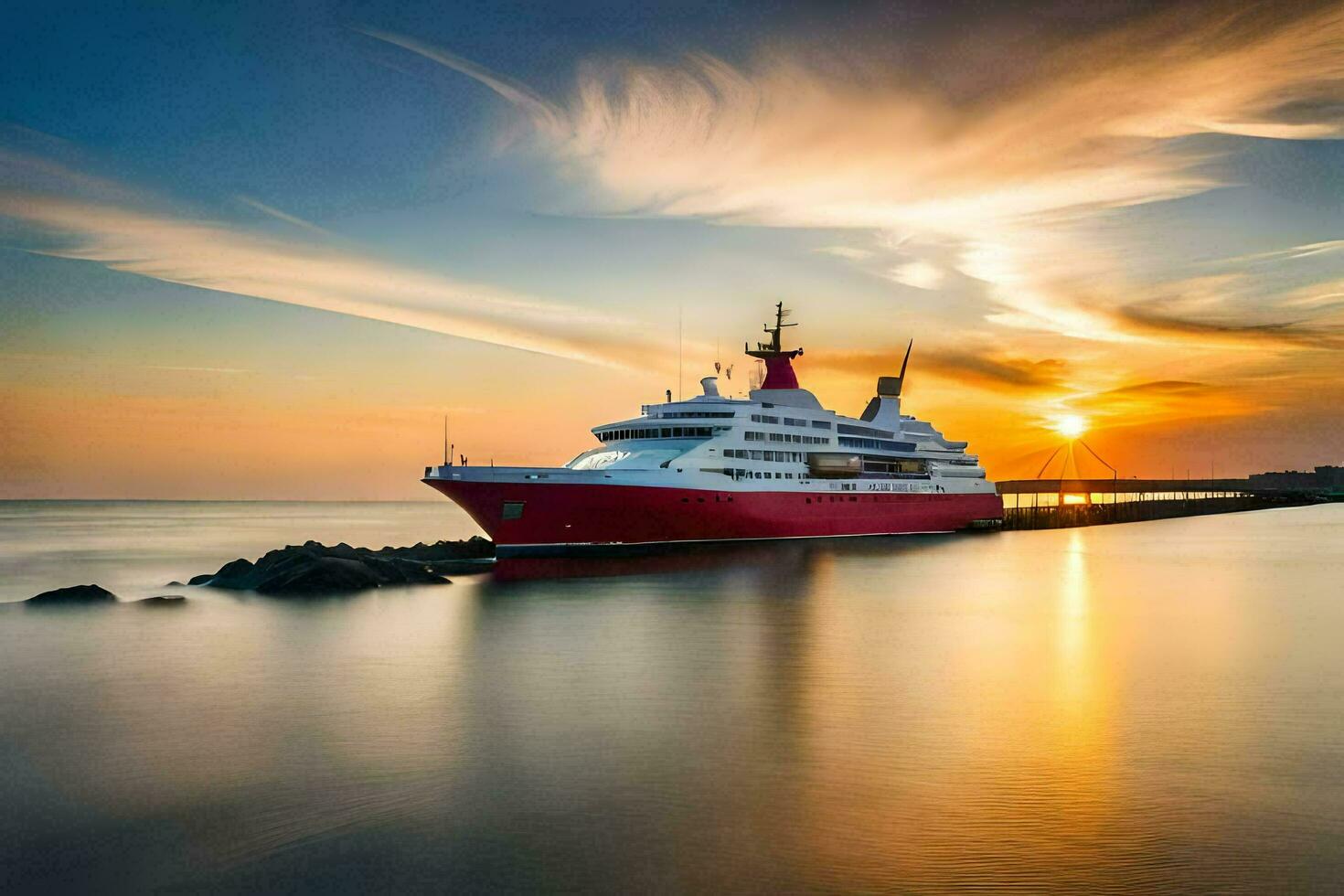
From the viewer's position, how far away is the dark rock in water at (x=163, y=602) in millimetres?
25312

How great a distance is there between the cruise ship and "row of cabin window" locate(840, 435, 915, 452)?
0.12 m

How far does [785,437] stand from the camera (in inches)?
1940

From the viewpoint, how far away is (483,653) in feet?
60.6

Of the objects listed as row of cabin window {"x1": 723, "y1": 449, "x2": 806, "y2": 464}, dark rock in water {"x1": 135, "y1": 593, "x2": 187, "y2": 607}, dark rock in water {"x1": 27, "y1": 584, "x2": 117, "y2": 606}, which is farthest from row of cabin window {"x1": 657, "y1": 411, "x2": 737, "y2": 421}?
dark rock in water {"x1": 27, "y1": 584, "x2": 117, "y2": 606}

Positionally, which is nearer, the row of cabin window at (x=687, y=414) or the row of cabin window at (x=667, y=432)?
the row of cabin window at (x=667, y=432)

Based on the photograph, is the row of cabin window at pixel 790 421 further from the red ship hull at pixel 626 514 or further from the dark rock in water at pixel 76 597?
the dark rock in water at pixel 76 597

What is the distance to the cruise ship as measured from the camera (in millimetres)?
37469

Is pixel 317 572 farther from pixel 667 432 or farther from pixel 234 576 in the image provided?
pixel 667 432

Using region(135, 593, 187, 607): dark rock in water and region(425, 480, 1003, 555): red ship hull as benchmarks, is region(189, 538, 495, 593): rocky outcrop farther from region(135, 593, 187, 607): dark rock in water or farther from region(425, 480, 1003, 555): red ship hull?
region(425, 480, 1003, 555): red ship hull

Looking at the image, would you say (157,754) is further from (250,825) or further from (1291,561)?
(1291,561)

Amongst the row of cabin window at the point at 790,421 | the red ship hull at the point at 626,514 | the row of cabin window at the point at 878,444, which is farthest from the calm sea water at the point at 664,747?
the row of cabin window at the point at 878,444

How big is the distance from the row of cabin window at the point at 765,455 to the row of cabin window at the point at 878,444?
196 inches

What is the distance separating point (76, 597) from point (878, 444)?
45.6 metres

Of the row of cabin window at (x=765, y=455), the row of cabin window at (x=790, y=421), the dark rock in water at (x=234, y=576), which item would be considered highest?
the row of cabin window at (x=790, y=421)
